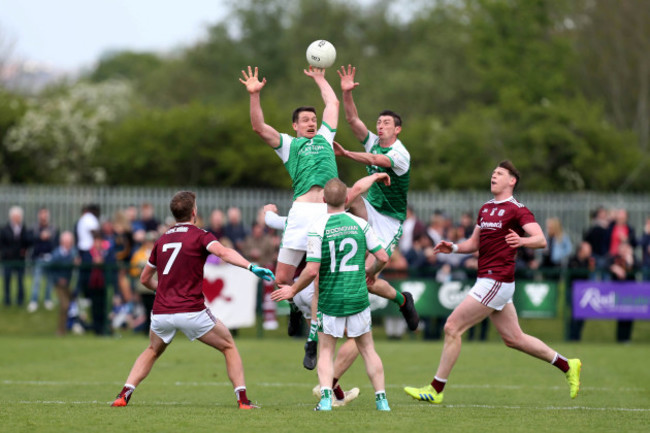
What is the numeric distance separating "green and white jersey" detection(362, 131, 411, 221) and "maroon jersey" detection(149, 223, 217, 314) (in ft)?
7.91

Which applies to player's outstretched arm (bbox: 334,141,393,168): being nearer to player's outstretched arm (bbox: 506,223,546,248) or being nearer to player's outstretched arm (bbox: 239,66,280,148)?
player's outstretched arm (bbox: 239,66,280,148)

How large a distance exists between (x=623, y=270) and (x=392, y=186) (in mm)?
9895

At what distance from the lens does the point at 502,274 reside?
1022cm

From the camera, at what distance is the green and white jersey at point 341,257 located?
8.98 meters

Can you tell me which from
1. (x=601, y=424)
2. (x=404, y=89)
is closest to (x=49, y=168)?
(x=404, y=89)

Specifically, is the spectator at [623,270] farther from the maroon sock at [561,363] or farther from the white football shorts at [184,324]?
the white football shorts at [184,324]

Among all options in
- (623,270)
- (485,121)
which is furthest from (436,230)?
(485,121)

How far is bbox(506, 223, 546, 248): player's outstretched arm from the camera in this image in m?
9.88

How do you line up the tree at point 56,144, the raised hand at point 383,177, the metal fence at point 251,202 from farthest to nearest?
the tree at point 56,144
the metal fence at point 251,202
the raised hand at point 383,177

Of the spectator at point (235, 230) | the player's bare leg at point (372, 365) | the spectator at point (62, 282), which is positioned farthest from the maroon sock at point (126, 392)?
the spectator at point (235, 230)

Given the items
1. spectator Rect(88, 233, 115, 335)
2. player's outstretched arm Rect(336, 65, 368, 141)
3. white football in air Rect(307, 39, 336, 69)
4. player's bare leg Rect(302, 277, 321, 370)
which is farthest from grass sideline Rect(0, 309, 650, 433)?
white football in air Rect(307, 39, 336, 69)

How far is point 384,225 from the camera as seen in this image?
36.1 feet

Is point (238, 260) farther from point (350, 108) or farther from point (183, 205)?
point (350, 108)

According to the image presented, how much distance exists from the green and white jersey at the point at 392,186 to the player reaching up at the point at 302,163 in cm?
69
